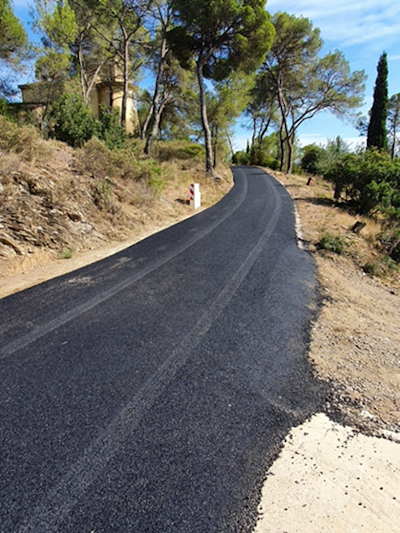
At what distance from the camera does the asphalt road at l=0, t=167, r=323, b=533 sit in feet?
6.21

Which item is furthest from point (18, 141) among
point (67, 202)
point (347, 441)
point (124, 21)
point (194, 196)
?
point (124, 21)

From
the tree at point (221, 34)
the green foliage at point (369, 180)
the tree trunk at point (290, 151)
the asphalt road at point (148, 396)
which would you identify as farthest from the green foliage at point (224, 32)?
the asphalt road at point (148, 396)

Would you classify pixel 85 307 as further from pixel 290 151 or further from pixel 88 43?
pixel 290 151

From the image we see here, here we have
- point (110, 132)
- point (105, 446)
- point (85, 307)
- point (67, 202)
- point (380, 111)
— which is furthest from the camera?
point (380, 111)

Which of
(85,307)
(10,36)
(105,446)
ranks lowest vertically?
(105,446)

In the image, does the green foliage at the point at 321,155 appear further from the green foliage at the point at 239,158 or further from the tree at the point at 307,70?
the green foliage at the point at 239,158

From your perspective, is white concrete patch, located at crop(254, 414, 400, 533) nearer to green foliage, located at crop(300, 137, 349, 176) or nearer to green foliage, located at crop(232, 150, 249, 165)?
green foliage, located at crop(300, 137, 349, 176)

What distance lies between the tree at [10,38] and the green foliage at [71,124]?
6.22m

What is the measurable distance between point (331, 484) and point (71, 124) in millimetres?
12881

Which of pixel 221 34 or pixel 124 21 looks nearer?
pixel 221 34

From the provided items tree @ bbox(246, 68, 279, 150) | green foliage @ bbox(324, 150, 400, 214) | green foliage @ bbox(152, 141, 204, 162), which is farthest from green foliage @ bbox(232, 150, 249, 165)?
green foliage @ bbox(324, 150, 400, 214)

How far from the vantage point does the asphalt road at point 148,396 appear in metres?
1.89

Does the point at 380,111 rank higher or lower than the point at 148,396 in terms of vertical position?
higher

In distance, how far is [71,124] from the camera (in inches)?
448
